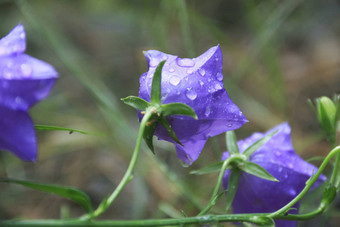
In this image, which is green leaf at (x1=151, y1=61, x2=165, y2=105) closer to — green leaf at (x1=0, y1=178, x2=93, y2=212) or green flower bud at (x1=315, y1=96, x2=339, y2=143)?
green leaf at (x1=0, y1=178, x2=93, y2=212)

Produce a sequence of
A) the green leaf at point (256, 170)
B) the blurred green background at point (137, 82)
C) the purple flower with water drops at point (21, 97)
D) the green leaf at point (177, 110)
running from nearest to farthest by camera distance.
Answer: the purple flower with water drops at point (21, 97) → the green leaf at point (177, 110) → the green leaf at point (256, 170) → the blurred green background at point (137, 82)

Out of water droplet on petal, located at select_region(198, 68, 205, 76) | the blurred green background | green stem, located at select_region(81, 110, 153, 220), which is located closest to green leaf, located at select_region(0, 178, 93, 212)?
green stem, located at select_region(81, 110, 153, 220)

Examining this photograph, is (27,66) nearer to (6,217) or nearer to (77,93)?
(6,217)

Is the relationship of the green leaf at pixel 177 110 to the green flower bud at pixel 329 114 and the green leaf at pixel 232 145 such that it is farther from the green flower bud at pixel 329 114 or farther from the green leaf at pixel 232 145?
the green flower bud at pixel 329 114

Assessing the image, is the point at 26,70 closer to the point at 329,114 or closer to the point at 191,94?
the point at 191,94

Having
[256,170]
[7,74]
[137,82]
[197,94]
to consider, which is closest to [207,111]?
[197,94]

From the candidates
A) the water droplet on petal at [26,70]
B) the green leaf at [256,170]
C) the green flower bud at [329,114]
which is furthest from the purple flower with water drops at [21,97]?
the green flower bud at [329,114]
